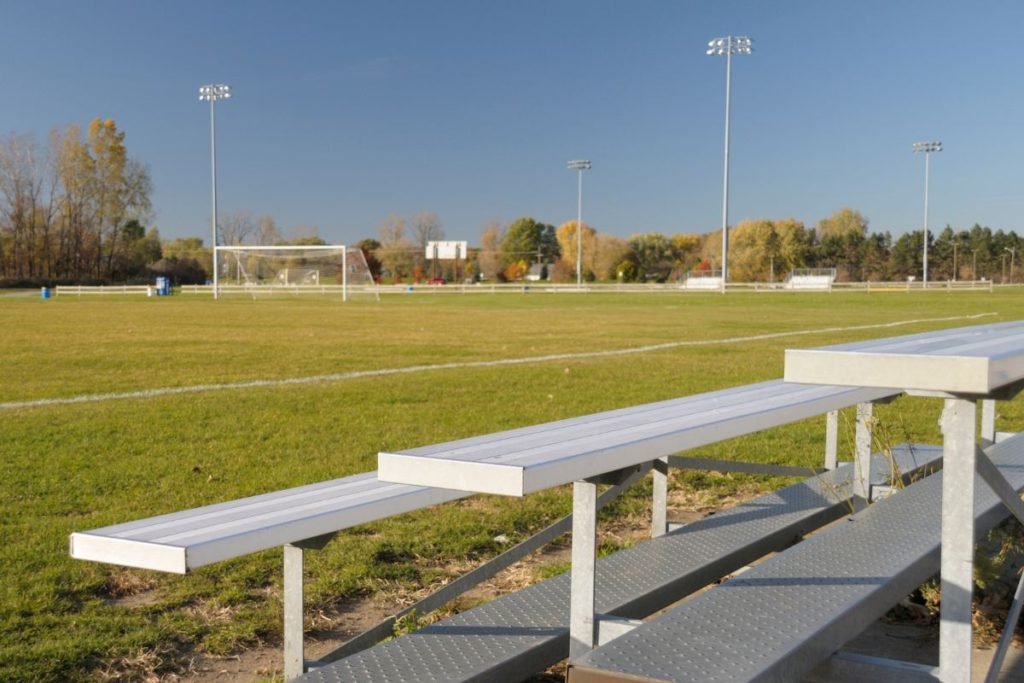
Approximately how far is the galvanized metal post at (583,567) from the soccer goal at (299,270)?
44.5 metres

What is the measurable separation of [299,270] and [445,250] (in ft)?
195

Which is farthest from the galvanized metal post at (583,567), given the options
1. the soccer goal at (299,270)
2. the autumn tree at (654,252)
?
the autumn tree at (654,252)

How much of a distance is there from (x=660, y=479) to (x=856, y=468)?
0.85 metres

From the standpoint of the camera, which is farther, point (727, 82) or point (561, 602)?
point (727, 82)

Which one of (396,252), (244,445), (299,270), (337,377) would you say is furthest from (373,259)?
(244,445)

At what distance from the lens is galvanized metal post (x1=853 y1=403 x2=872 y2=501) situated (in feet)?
12.9

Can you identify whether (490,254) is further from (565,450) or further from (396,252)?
(565,450)

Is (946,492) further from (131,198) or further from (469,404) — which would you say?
(131,198)

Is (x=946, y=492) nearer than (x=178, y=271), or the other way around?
(x=946, y=492)

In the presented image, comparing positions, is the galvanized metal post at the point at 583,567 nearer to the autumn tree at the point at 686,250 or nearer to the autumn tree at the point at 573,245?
the autumn tree at the point at 573,245

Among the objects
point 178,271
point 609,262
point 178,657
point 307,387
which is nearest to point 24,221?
point 178,271

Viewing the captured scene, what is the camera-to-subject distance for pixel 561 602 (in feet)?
8.89

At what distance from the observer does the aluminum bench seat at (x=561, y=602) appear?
224 cm

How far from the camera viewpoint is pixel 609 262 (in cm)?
11212
